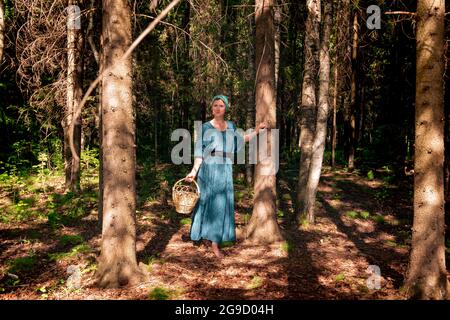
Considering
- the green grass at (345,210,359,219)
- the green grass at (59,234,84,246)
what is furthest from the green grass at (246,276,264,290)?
the green grass at (345,210,359,219)

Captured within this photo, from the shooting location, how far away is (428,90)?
4.03 meters

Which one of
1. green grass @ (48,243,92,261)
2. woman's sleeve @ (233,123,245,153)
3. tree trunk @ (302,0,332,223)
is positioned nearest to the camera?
green grass @ (48,243,92,261)

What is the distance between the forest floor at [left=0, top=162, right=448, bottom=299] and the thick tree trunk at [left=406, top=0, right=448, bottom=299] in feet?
1.25

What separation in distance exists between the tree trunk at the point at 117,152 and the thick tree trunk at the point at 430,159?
11.1ft

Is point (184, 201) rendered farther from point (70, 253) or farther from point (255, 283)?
point (70, 253)

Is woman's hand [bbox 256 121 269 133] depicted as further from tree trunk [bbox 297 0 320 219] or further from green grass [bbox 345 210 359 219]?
green grass [bbox 345 210 359 219]

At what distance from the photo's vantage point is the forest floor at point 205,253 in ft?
15.0

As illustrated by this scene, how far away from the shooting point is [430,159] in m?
4.02

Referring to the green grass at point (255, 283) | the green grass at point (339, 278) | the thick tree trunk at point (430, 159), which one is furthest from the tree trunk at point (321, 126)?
the thick tree trunk at point (430, 159)

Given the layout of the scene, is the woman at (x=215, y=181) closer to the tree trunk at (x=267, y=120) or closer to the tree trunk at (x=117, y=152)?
the tree trunk at (x=267, y=120)

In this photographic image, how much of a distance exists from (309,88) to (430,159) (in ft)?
15.7

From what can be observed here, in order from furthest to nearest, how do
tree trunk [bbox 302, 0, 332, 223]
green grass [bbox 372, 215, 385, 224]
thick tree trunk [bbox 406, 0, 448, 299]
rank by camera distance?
green grass [bbox 372, 215, 385, 224] < tree trunk [bbox 302, 0, 332, 223] < thick tree trunk [bbox 406, 0, 448, 299]

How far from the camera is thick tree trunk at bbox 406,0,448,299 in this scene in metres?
4.02
